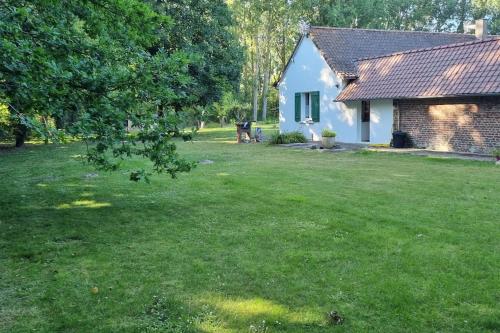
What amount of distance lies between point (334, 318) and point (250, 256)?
170 centimetres

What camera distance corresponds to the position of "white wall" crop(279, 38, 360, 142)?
21859mm

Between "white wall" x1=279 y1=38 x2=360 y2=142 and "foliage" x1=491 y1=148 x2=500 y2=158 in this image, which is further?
"white wall" x1=279 y1=38 x2=360 y2=142

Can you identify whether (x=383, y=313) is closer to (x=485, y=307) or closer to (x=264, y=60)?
(x=485, y=307)

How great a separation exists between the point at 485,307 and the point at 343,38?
70.6 ft

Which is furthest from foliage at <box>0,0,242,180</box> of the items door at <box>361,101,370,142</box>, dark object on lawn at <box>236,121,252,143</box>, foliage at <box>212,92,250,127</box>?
foliage at <box>212,92,250,127</box>

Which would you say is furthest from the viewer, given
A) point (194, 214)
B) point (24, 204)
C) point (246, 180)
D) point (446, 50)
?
point (446, 50)

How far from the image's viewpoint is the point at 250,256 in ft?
17.8

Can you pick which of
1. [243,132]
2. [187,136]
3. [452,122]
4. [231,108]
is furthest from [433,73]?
[231,108]

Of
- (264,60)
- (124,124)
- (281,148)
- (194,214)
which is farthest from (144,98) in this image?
(264,60)

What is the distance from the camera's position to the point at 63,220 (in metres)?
7.10

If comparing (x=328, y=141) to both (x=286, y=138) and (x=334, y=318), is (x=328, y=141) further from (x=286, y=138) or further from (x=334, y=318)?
(x=334, y=318)

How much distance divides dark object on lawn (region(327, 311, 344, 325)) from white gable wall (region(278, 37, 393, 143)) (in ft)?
52.9

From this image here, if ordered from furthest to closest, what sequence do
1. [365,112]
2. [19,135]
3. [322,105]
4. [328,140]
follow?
[322,105]
[365,112]
[19,135]
[328,140]

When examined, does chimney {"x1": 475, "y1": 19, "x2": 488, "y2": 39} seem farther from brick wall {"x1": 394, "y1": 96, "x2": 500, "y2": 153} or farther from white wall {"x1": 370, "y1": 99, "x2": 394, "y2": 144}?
brick wall {"x1": 394, "y1": 96, "x2": 500, "y2": 153}
